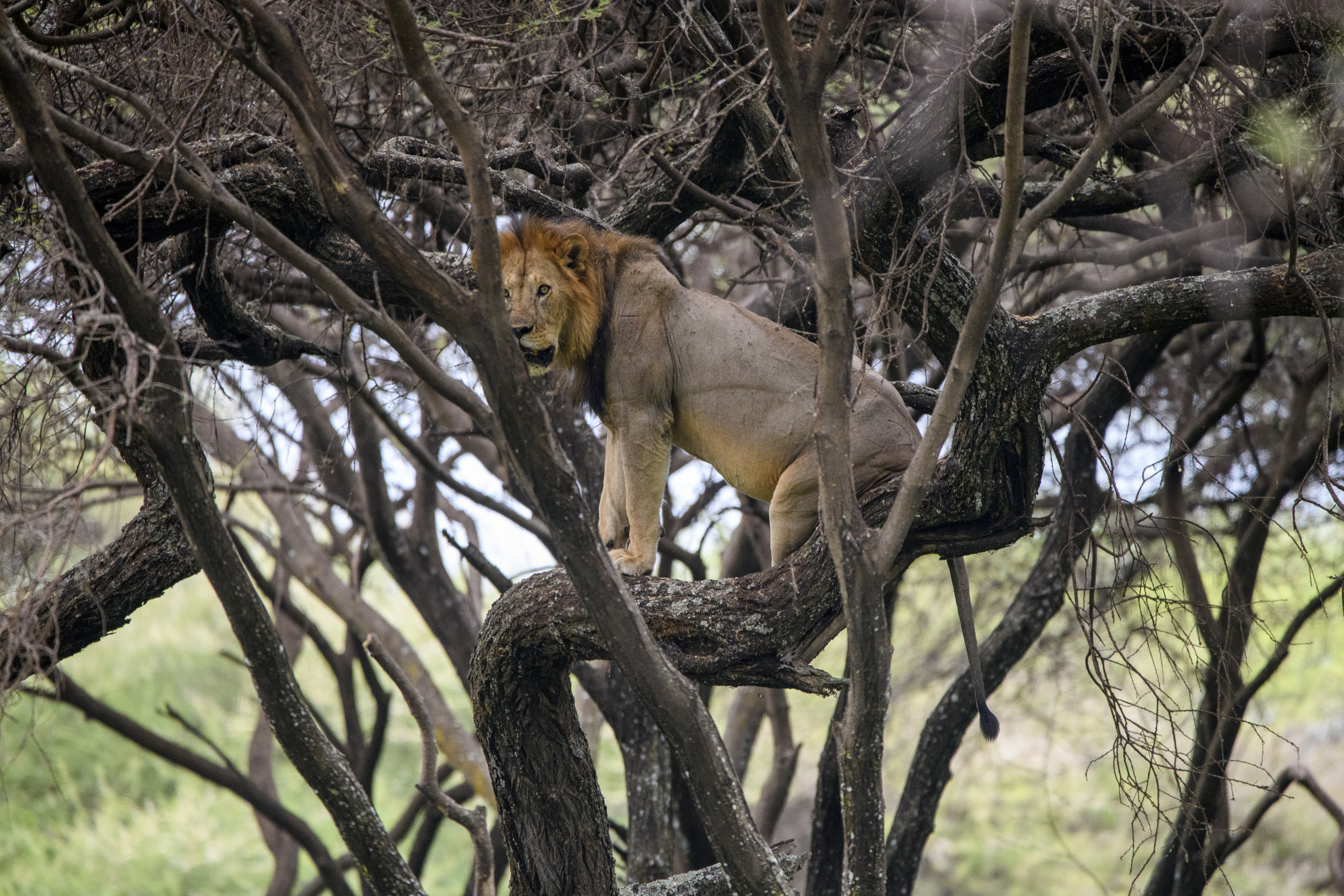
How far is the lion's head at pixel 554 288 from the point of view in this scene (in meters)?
4.33

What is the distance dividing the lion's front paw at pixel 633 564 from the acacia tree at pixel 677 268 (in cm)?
45

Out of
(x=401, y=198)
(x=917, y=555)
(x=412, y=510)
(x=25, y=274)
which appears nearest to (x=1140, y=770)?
(x=412, y=510)

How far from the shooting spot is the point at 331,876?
8102 mm

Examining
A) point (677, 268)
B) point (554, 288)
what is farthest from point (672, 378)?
point (677, 268)

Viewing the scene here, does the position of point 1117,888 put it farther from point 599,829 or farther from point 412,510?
point 599,829

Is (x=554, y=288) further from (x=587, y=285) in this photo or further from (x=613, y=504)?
(x=613, y=504)

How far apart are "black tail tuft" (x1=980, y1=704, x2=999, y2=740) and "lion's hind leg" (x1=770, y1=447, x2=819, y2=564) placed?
0.99 m

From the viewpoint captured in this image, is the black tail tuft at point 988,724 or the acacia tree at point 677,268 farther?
the black tail tuft at point 988,724

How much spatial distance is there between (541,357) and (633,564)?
0.87 meters

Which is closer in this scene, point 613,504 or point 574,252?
point 574,252

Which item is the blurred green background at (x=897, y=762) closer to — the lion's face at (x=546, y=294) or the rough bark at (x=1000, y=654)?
the rough bark at (x=1000, y=654)

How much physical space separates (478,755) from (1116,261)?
532 centimetres

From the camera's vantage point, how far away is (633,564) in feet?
14.6

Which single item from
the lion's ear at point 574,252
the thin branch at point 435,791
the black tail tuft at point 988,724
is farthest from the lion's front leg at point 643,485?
the black tail tuft at point 988,724
